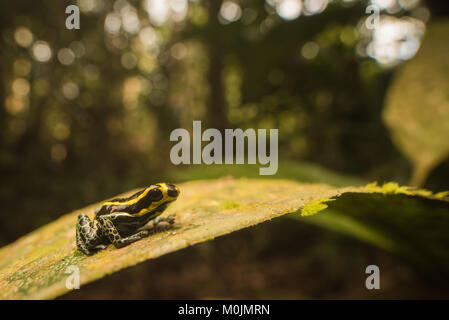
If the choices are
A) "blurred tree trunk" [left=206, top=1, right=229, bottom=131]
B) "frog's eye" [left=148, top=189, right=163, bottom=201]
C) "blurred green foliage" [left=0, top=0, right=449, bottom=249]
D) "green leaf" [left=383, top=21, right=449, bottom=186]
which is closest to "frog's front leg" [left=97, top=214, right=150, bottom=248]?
"frog's eye" [left=148, top=189, right=163, bottom=201]

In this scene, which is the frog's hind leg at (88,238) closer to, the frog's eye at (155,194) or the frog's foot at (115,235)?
the frog's foot at (115,235)

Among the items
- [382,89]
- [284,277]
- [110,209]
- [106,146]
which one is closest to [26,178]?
[106,146]

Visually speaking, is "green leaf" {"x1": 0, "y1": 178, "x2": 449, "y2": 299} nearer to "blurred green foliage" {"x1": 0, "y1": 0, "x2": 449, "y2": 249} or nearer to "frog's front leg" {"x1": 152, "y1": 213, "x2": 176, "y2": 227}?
"frog's front leg" {"x1": 152, "y1": 213, "x2": 176, "y2": 227}

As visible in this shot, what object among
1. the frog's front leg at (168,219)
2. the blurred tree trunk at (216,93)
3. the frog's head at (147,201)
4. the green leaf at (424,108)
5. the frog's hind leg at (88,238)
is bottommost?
the frog's hind leg at (88,238)

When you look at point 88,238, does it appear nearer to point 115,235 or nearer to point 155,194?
point 115,235

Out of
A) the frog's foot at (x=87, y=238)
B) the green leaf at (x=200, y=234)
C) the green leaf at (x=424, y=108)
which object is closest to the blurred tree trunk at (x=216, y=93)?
the green leaf at (x=424, y=108)

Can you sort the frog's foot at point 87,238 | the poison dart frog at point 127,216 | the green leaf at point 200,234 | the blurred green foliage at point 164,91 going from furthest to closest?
the blurred green foliage at point 164,91
the poison dart frog at point 127,216
the frog's foot at point 87,238
the green leaf at point 200,234

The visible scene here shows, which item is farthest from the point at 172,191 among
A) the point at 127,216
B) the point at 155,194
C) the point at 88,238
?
the point at 88,238

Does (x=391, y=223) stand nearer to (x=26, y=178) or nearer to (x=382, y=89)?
(x=382, y=89)

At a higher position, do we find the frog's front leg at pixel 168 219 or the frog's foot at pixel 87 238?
the frog's front leg at pixel 168 219
